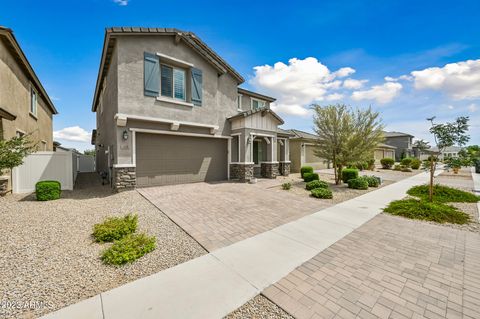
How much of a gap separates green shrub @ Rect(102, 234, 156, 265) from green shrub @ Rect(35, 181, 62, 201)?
20.9ft

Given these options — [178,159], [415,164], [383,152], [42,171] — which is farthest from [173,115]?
[383,152]

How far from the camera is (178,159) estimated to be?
36.7ft

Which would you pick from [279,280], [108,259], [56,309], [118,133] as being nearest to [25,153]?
[118,133]

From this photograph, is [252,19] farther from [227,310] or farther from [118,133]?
[227,310]

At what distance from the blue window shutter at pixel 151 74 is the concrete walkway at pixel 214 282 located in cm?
887

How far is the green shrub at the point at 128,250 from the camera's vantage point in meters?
3.46

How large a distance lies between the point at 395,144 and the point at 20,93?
60.3 m

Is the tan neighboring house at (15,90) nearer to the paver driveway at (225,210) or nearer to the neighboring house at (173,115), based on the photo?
the neighboring house at (173,115)

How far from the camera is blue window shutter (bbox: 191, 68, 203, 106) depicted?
1130 centimetres

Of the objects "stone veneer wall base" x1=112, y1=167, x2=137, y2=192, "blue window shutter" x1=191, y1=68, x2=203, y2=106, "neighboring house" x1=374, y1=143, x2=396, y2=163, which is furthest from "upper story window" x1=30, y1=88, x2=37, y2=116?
"neighboring house" x1=374, y1=143, x2=396, y2=163

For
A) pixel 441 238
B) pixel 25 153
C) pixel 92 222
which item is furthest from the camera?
pixel 25 153

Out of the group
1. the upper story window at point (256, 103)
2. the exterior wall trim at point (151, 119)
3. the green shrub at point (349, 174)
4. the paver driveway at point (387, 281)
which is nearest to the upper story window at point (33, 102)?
the exterior wall trim at point (151, 119)

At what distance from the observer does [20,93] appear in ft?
33.6

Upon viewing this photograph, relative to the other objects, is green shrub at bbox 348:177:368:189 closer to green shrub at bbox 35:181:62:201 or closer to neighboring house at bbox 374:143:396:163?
green shrub at bbox 35:181:62:201
